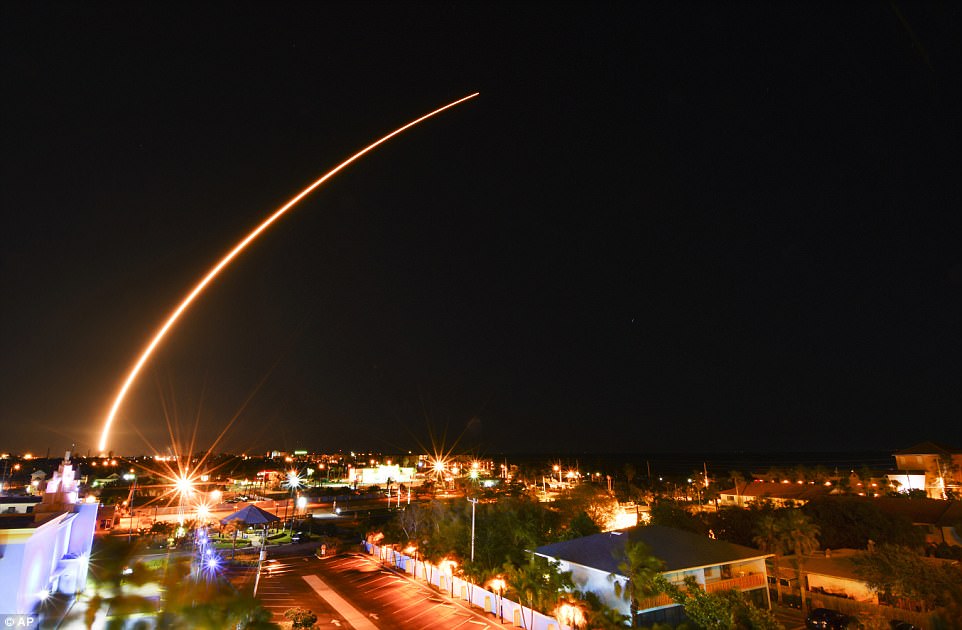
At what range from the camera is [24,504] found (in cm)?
2372

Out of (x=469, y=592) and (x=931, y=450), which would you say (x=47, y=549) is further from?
(x=931, y=450)

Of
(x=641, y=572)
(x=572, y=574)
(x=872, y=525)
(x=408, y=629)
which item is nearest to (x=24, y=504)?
(x=408, y=629)

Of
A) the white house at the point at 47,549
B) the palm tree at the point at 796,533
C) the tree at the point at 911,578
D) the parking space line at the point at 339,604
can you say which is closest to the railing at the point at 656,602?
the tree at the point at 911,578

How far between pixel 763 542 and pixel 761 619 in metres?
13.7

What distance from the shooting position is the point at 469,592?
75.0 ft

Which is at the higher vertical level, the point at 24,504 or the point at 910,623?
the point at 24,504

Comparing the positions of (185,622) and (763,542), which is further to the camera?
(763,542)

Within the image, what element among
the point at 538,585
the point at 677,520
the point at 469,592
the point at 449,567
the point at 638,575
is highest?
the point at 638,575

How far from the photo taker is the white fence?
19062 mm

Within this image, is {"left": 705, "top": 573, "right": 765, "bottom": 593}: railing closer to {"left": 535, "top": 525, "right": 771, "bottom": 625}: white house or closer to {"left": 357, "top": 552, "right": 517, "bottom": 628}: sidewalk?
{"left": 535, "top": 525, "right": 771, "bottom": 625}: white house

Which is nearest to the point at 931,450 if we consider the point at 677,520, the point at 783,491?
the point at 783,491

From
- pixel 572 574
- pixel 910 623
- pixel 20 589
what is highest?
pixel 20 589

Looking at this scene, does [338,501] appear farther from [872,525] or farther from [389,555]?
[872,525]

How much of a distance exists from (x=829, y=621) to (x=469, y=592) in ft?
47.4
